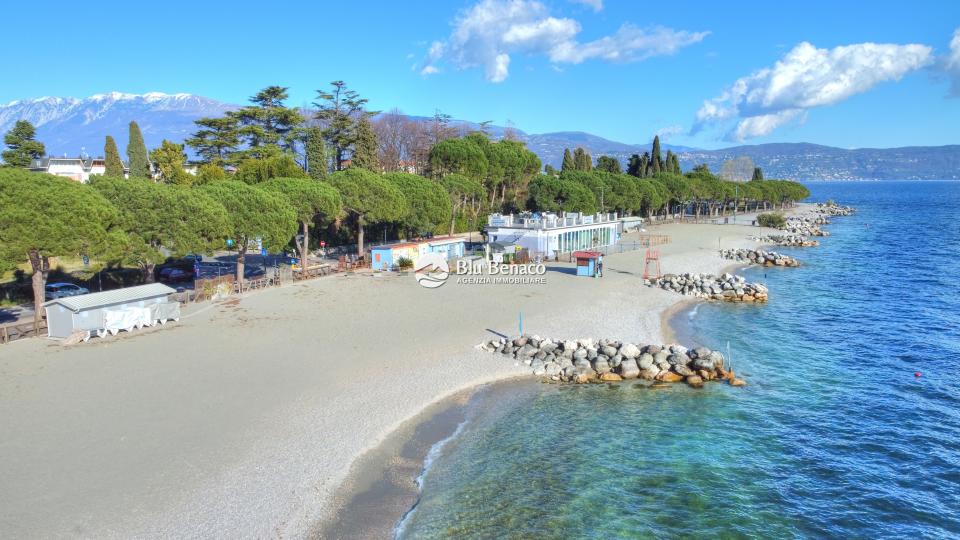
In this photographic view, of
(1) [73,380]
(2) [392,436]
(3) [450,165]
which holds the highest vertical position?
(3) [450,165]

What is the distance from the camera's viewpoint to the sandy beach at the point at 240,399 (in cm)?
1215

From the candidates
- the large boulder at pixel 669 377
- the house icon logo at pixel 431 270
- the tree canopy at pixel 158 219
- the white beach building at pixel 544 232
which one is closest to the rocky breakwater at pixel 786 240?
the white beach building at pixel 544 232

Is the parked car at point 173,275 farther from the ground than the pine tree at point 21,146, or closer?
closer

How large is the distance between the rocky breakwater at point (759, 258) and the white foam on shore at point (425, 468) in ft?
144

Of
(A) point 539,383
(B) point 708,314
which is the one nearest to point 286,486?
(A) point 539,383

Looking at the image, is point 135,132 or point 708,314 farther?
point 135,132

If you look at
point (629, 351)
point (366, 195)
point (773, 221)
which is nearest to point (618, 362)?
point (629, 351)

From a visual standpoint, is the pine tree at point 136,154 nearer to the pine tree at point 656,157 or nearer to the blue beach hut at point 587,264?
the blue beach hut at point 587,264

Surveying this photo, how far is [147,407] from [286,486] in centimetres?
662

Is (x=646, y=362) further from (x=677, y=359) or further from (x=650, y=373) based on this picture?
(x=677, y=359)

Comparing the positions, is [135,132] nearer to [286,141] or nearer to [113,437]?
[286,141]

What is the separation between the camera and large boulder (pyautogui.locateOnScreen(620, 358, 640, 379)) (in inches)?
859

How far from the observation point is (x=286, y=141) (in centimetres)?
6525

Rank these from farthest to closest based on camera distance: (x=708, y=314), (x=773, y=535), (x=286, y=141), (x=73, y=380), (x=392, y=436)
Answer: (x=286, y=141), (x=708, y=314), (x=73, y=380), (x=392, y=436), (x=773, y=535)
